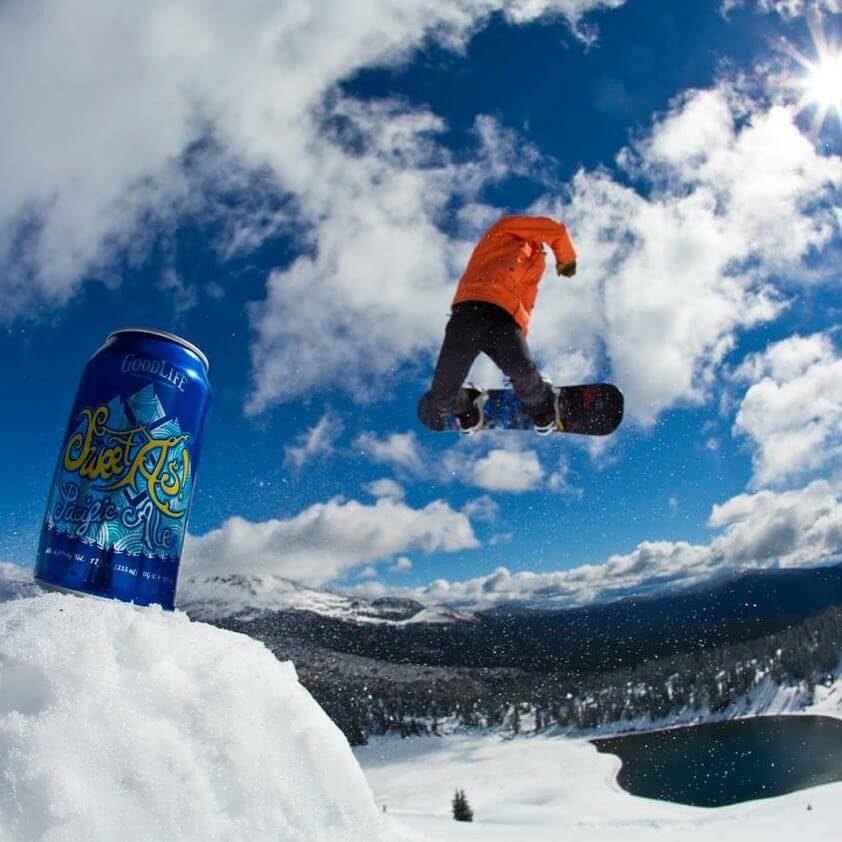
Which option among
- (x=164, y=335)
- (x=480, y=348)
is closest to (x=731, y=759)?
(x=480, y=348)

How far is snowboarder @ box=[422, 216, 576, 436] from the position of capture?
620 centimetres

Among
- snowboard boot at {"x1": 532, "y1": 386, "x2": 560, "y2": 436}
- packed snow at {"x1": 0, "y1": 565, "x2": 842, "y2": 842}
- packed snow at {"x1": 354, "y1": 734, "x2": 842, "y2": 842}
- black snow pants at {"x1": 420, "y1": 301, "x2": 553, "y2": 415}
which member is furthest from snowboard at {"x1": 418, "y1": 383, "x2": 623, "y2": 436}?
packed snow at {"x1": 354, "y1": 734, "x2": 842, "y2": 842}

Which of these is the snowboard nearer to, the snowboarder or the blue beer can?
the snowboarder

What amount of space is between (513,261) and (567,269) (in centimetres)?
59

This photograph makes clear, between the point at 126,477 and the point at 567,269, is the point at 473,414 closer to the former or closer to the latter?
the point at 567,269

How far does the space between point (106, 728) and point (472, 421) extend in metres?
6.07

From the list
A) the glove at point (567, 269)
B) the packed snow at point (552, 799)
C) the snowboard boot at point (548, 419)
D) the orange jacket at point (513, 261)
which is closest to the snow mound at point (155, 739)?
the orange jacket at point (513, 261)

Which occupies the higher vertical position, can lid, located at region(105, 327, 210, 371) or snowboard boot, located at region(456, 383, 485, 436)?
snowboard boot, located at region(456, 383, 485, 436)

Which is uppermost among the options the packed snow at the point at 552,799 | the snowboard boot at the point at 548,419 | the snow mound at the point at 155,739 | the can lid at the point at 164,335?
the snowboard boot at the point at 548,419

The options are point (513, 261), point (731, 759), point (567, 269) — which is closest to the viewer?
point (513, 261)

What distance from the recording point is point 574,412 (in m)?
7.48

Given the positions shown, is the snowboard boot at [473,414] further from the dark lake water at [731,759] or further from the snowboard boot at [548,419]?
the dark lake water at [731,759]

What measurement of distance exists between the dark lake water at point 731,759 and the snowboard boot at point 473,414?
13329 cm

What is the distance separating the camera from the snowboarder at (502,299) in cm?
620
